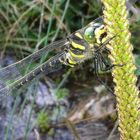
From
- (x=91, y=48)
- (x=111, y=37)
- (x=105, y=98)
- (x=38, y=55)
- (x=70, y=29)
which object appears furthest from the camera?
(x=70, y=29)

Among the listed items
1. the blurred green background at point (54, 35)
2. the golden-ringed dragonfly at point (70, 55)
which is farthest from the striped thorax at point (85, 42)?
the blurred green background at point (54, 35)

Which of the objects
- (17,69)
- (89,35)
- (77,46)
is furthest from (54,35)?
(89,35)

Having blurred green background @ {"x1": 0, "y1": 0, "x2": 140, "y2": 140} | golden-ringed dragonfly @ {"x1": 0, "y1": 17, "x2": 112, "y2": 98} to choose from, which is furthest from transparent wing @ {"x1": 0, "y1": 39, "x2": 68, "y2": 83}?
blurred green background @ {"x1": 0, "y1": 0, "x2": 140, "y2": 140}

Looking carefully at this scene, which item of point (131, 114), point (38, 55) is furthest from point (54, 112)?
point (131, 114)

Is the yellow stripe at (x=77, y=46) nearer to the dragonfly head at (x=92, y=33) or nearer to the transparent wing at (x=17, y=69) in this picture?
the dragonfly head at (x=92, y=33)

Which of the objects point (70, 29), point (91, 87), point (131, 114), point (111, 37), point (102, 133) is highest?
point (111, 37)

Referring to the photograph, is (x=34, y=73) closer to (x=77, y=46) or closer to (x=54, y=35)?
(x=77, y=46)

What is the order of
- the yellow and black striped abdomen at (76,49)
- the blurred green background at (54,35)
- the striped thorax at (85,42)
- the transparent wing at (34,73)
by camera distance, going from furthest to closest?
the blurred green background at (54,35)
the transparent wing at (34,73)
the yellow and black striped abdomen at (76,49)
the striped thorax at (85,42)

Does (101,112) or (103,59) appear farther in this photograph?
(101,112)

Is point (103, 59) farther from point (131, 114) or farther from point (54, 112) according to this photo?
point (54, 112)
